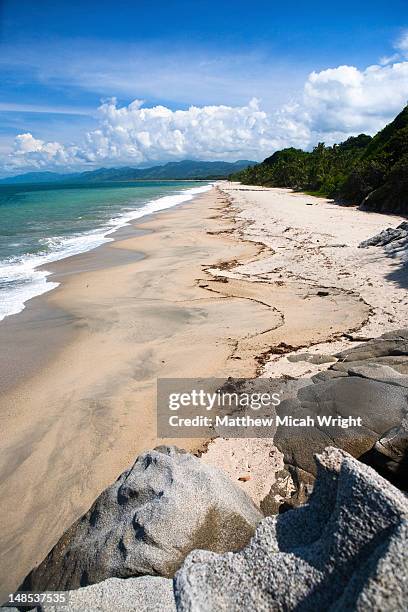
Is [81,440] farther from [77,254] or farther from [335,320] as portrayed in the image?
[77,254]

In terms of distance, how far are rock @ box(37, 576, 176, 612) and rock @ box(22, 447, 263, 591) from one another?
18 centimetres

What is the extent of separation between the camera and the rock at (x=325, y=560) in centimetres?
206

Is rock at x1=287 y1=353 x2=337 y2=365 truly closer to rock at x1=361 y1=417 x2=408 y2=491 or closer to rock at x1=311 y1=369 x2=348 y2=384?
rock at x1=311 y1=369 x2=348 y2=384

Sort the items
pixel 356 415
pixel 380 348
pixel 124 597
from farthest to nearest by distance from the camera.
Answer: pixel 380 348
pixel 356 415
pixel 124 597

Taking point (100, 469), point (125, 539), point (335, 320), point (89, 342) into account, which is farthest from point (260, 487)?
point (89, 342)

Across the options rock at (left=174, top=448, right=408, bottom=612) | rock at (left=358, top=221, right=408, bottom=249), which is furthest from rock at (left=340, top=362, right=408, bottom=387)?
rock at (left=358, top=221, right=408, bottom=249)

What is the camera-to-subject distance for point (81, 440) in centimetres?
595

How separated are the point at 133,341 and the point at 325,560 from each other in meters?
7.18

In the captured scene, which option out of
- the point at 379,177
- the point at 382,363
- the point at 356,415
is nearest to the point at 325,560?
the point at 356,415

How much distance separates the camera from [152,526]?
132 inches

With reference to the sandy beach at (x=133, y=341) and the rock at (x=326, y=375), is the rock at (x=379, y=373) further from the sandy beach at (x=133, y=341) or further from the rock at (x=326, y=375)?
the sandy beach at (x=133, y=341)

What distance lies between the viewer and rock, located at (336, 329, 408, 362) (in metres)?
6.50

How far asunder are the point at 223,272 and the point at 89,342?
634cm

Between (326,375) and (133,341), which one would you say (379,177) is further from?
(326,375)
